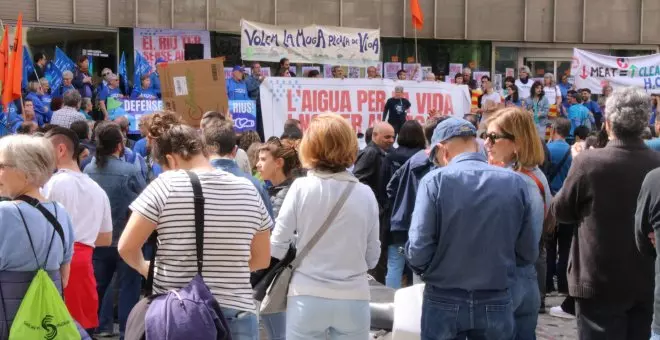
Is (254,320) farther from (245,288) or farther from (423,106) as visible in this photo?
(423,106)

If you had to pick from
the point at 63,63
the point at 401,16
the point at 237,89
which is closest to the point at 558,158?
the point at 237,89

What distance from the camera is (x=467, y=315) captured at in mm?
4742

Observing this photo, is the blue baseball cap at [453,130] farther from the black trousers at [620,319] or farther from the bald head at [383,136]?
the bald head at [383,136]

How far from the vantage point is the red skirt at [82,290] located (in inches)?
243

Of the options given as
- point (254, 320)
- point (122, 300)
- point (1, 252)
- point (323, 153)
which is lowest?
point (122, 300)

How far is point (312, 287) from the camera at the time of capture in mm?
4918

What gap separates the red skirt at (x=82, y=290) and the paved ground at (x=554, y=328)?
1.77m

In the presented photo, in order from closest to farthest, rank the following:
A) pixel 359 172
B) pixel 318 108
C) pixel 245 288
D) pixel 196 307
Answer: pixel 196 307, pixel 245 288, pixel 359 172, pixel 318 108

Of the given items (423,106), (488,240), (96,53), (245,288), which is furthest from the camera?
(96,53)

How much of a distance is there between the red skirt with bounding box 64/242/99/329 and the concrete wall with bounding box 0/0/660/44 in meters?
14.8

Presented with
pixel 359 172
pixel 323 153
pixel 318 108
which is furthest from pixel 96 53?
pixel 323 153

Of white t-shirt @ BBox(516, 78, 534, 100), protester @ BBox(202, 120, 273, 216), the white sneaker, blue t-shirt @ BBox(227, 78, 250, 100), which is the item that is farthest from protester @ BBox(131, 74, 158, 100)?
protester @ BBox(202, 120, 273, 216)

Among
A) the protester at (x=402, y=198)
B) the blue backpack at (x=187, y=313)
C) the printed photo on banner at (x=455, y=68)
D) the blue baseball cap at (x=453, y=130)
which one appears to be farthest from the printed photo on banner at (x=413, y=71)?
the blue backpack at (x=187, y=313)

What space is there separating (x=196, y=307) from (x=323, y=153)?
1245 mm
